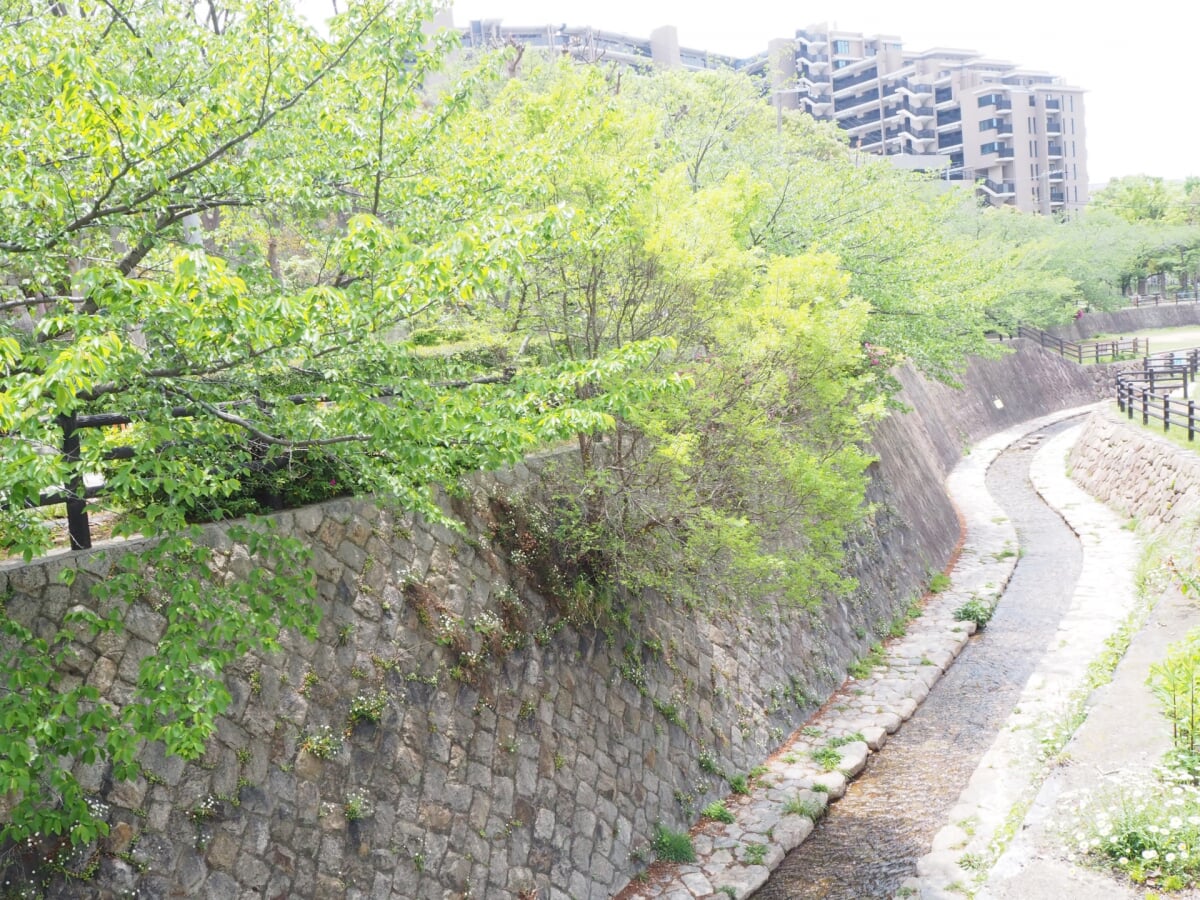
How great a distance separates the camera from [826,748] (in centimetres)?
1240

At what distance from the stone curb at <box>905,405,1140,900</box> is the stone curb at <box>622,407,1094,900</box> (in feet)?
4.79

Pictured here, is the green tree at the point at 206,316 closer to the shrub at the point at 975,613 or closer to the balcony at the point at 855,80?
the shrub at the point at 975,613

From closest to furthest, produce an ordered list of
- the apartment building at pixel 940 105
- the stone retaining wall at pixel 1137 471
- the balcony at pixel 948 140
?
the stone retaining wall at pixel 1137 471
the apartment building at pixel 940 105
the balcony at pixel 948 140

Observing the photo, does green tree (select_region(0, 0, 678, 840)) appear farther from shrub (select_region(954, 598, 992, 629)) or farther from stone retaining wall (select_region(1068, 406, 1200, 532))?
stone retaining wall (select_region(1068, 406, 1200, 532))

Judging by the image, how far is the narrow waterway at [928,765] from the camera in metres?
9.70

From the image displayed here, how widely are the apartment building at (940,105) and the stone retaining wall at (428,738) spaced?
76843mm

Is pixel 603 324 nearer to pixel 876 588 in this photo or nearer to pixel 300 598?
pixel 300 598

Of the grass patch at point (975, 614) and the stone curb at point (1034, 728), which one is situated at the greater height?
the stone curb at point (1034, 728)

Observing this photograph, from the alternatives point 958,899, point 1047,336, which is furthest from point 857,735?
point 1047,336

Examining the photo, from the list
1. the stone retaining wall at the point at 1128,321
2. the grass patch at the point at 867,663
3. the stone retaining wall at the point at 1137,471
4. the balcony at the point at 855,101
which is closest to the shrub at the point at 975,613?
the grass patch at the point at 867,663

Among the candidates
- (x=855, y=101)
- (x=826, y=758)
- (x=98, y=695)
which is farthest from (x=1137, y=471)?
(x=855, y=101)

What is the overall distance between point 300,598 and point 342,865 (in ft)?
6.70

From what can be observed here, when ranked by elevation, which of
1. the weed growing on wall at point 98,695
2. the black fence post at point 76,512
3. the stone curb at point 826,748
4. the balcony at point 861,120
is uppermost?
the balcony at point 861,120

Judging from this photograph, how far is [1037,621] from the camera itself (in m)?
17.6
